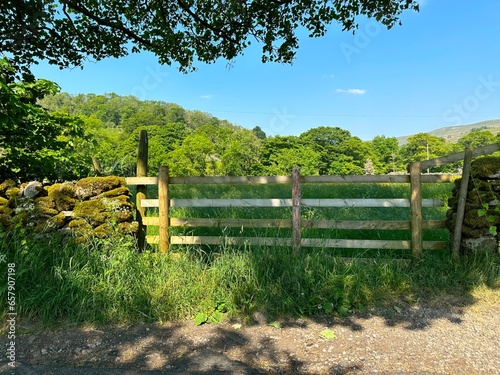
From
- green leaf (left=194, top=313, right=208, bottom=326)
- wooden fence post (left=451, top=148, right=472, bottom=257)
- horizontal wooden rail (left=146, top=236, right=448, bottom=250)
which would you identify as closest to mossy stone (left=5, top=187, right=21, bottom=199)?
horizontal wooden rail (left=146, top=236, right=448, bottom=250)

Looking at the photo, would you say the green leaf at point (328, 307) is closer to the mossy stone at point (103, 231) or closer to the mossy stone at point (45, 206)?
the mossy stone at point (103, 231)

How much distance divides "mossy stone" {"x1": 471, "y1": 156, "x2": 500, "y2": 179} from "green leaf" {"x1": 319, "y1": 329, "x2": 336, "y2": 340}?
327cm

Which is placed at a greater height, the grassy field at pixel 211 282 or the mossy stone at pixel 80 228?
the mossy stone at pixel 80 228

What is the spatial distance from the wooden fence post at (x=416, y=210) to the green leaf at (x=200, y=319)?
314 cm

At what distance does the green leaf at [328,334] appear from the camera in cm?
346

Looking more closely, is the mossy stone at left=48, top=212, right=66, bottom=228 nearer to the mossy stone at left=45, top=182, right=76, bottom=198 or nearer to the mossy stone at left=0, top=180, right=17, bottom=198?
the mossy stone at left=45, top=182, right=76, bottom=198

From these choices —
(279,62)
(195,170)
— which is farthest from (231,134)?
(279,62)

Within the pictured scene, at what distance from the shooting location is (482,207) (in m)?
4.77

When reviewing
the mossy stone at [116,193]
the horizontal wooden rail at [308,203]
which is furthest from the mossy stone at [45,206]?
the horizontal wooden rail at [308,203]

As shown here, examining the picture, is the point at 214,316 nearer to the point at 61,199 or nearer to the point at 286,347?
the point at 286,347

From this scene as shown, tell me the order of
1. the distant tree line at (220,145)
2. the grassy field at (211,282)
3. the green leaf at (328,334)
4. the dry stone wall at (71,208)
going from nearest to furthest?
the green leaf at (328,334)
the grassy field at (211,282)
the dry stone wall at (71,208)
the distant tree line at (220,145)

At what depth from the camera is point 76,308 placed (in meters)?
3.84

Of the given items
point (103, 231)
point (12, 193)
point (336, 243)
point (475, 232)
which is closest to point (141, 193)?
point (103, 231)

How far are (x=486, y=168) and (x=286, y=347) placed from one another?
389cm
